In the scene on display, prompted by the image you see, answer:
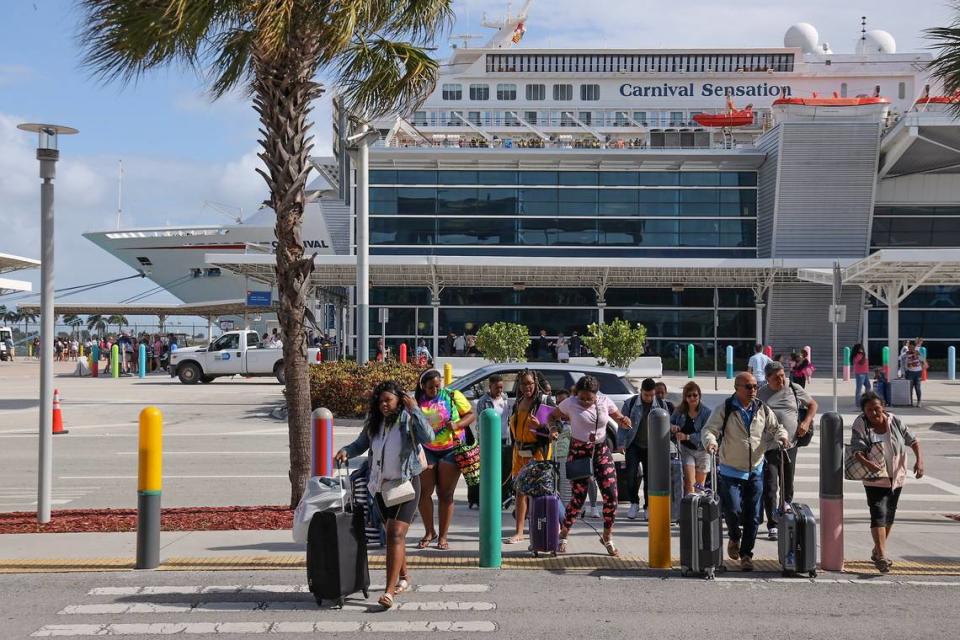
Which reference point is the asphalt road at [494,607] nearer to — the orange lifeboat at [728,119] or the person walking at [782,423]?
the person walking at [782,423]

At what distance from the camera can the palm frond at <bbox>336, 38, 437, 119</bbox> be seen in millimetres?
11539

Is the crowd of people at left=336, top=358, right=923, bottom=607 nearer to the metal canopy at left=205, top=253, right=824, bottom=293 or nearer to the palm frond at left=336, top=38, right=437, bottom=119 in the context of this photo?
the palm frond at left=336, top=38, right=437, bottom=119

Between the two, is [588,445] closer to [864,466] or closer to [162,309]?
[864,466]

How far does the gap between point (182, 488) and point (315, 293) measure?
1387 inches

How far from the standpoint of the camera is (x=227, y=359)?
34938 millimetres

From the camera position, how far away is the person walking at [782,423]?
31.0ft

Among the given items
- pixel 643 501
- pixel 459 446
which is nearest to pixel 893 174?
pixel 643 501

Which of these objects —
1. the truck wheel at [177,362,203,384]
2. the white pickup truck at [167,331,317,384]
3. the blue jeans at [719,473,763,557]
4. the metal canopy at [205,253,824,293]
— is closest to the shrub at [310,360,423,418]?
the white pickup truck at [167,331,317,384]

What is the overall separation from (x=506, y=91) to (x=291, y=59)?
51.3m

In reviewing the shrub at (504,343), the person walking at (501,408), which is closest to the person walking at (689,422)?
the person walking at (501,408)

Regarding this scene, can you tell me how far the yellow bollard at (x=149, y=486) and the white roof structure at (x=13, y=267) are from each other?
44.9 m

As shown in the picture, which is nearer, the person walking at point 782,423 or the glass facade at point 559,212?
the person walking at point 782,423

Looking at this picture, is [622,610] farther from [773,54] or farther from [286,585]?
[773,54]

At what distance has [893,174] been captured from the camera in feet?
150
